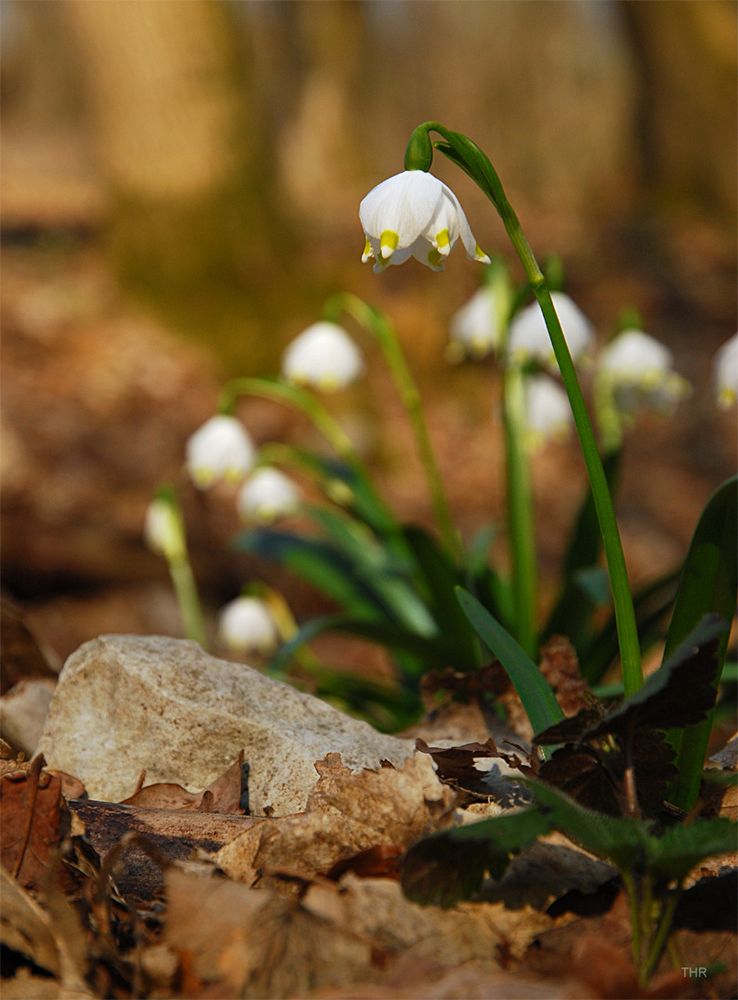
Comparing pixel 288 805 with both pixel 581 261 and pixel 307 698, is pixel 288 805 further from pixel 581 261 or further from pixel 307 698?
pixel 581 261

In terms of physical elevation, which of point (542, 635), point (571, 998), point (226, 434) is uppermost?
point (226, 434)

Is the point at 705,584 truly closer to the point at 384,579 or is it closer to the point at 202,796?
the point at 202,796

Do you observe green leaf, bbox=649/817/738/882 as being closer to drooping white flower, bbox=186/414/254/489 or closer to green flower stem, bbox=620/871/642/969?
green flower stem, bbox=620/871/642/969

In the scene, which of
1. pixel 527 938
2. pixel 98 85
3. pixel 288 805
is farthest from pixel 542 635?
pixel 98 85

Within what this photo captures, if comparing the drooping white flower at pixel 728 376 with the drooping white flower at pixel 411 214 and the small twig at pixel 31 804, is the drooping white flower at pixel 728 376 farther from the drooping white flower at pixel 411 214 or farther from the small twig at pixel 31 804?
the small twig at pixel 31 804

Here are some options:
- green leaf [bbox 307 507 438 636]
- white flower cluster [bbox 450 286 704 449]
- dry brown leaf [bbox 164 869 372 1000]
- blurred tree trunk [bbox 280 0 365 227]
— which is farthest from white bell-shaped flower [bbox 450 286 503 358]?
blurred tree trunk [bbox 280 0 365 227]
